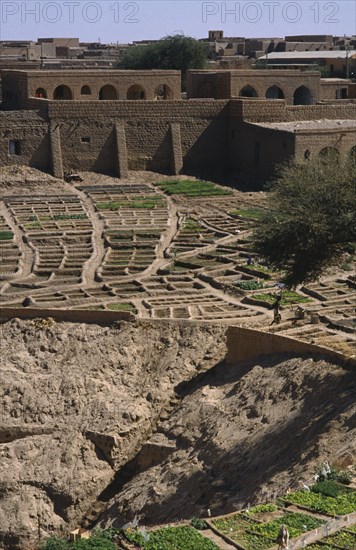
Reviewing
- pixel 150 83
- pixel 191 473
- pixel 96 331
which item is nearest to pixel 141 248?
pixel 96 331

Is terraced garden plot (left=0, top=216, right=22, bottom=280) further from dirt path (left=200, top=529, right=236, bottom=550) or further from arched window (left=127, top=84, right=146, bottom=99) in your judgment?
arched window (left=127, top=84, right=146, bottom=99)

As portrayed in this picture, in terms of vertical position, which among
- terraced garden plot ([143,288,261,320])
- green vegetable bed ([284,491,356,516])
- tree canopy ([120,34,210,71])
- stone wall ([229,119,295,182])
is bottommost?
terraced garden plot ([143,288,261,320])

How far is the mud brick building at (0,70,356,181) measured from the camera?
1634 inches

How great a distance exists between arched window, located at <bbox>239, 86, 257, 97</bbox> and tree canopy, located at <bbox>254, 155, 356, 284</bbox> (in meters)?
26.2

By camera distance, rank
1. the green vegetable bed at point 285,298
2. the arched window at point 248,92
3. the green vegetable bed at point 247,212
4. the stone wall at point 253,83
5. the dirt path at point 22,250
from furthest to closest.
Result: the arched window at point 248,92, the stone wall at point 253,83, the green vegetable bed at point 247,212, the dirt path at point 22,250, the green vegetable bed at point 285,298

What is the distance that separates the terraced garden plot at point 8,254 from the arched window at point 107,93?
1636cm

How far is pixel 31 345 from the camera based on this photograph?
26188 millimetres

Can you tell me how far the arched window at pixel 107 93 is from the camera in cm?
4959

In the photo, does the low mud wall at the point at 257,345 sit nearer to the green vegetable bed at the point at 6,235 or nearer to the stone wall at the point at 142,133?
the green vegetable bed at the point at 6,235

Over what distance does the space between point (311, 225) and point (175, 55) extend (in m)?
40.0

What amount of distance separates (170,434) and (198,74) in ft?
92.3

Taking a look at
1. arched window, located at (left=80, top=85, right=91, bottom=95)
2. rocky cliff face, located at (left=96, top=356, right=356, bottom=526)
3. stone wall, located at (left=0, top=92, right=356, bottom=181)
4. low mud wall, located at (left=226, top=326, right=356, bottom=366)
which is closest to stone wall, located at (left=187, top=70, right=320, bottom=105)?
stone wall, located at (left=0, top=92, right=356, bottom=181)

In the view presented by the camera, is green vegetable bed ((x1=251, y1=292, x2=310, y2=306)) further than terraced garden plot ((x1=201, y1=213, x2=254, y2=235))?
No

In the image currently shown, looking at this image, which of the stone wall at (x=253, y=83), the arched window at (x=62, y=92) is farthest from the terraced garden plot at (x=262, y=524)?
the arched window at (x=62, y=92)
